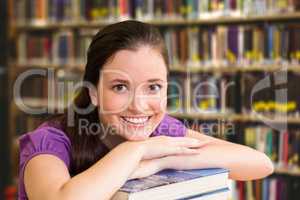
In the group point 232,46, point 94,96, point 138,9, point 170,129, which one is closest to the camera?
point 94,96

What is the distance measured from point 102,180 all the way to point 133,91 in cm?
17

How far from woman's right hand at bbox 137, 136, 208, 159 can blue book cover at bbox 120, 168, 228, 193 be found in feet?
0.12

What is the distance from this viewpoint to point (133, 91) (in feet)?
2.81

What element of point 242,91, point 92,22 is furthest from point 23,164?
point 92,22

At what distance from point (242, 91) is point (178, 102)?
0.45 meters

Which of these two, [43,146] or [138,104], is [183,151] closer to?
[138,104]

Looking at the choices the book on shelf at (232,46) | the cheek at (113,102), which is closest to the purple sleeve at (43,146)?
the cheek at (113,102)

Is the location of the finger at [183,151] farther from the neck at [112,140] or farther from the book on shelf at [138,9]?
the book on shelf at [138,9]

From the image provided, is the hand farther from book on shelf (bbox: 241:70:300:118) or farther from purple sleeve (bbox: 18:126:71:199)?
book on shelf (bbox: 241:70:300:118)

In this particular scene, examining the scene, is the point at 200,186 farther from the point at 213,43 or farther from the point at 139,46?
the point at 213,43

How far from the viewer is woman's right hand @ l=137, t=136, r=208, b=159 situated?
0.88m

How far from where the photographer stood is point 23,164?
91cm

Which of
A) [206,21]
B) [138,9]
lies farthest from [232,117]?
[138,9]

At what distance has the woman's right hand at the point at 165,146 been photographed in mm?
876
